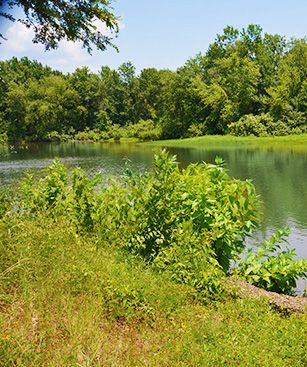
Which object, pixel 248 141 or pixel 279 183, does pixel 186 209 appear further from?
pixel 248 141

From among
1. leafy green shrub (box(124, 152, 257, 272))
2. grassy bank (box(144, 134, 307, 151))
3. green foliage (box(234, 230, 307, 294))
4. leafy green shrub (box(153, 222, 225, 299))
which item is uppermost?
leafy green shrub (box(124, 152, 257, 272))

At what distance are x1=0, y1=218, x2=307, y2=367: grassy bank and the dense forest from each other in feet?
131

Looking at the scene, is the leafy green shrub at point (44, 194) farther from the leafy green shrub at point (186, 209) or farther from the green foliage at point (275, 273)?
the green foliage at point (275, 273)

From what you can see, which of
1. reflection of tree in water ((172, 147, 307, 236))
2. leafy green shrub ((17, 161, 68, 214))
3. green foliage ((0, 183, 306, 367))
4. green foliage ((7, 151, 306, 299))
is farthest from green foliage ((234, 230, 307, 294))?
reflection of tree in water ((172, 147, 307, 236))

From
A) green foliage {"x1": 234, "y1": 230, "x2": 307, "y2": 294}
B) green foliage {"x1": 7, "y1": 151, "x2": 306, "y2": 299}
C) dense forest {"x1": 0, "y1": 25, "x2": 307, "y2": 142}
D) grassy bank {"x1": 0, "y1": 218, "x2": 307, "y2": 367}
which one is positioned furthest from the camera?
dense forest {"x1": 0, "y1": 25, "x2": 307, "y2": 142}

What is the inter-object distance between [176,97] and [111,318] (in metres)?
70.7

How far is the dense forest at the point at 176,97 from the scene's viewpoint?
204 ft

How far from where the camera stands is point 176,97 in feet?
242

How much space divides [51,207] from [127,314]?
3.60 m

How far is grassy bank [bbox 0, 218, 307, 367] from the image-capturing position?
4.44 meters

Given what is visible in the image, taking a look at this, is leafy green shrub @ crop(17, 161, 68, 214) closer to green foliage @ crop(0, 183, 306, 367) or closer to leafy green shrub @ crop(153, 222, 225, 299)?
green foliage @ crop(0, 183, 306, 367)

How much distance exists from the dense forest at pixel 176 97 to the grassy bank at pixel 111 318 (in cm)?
4004

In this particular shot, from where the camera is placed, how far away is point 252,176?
2645 centimetres

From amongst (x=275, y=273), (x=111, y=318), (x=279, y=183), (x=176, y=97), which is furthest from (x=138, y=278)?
(x=176, y=97)
